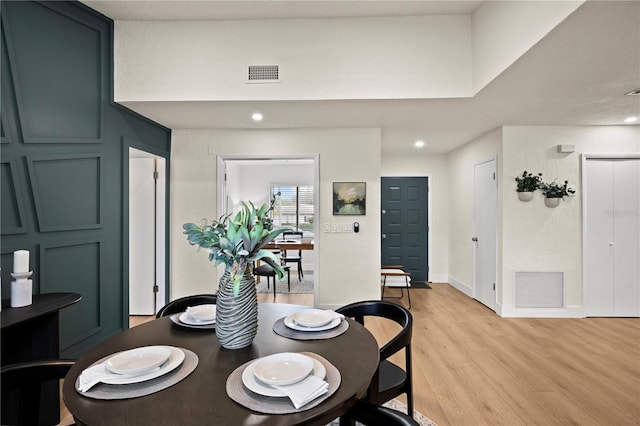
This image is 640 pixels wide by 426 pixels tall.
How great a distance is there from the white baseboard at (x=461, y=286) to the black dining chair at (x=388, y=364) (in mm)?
3592

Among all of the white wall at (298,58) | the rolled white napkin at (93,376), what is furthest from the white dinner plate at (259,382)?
the white wall at (298,58)

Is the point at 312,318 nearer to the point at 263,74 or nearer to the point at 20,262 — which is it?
the point at 20,262

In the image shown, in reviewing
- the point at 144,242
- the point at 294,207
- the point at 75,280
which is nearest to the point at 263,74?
the point at 75,280

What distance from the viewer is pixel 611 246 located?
12.7ft

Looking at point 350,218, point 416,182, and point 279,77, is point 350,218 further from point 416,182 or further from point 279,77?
point 416,182

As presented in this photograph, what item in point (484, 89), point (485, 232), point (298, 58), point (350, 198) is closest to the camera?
point (484, 89)

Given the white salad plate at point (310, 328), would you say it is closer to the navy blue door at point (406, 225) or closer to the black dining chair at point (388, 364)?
the black dining chair at point (388, 364)

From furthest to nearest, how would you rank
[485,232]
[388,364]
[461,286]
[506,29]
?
[461,286]
[485,232]
[506,29]
[388,364]

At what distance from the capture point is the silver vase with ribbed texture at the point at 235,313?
4.10 ft

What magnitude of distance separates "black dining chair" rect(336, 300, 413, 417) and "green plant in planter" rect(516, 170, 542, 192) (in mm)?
3005

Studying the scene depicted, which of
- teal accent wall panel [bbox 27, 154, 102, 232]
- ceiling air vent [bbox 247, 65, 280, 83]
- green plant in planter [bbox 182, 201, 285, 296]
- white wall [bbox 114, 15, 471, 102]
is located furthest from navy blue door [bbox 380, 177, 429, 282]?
green plant in planter [bbox 182, 201, 285, 296]

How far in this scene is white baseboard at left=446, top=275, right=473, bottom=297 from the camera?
4855 millimetres

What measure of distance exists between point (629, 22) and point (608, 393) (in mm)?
2479

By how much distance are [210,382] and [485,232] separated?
4.33 metres
